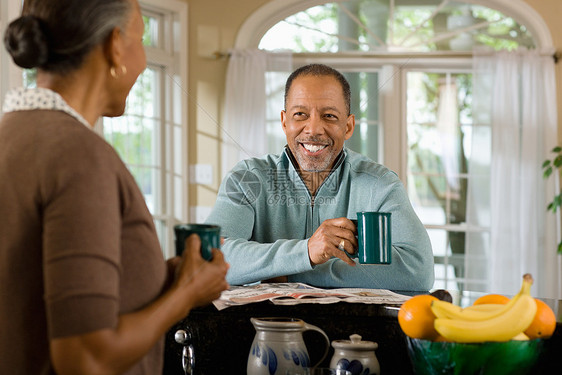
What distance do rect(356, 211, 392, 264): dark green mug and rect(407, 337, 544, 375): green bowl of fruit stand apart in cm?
45

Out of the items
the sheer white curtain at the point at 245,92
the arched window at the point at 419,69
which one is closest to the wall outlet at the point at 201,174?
the sheer white curtain at the point at 245,92

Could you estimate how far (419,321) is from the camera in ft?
3.88

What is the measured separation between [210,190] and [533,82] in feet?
7.51

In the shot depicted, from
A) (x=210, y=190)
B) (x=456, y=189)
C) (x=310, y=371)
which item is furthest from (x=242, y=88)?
(x=310, y=371)

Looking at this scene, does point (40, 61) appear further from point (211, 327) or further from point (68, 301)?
point (211, 327)

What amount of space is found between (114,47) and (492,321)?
0.72 metres

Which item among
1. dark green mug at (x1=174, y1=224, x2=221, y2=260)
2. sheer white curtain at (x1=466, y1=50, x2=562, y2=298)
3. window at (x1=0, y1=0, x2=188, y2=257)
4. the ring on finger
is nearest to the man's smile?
the ring on finger

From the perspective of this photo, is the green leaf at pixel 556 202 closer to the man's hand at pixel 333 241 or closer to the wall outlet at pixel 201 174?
the wall outlet at pixel 201 174

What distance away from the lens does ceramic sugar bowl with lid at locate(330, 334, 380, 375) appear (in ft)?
4.04

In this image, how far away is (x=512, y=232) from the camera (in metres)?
4.64

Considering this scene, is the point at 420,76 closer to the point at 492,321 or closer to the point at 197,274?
the point at 492,321

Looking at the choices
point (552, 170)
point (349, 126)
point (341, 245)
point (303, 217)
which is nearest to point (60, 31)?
point (341, 245)

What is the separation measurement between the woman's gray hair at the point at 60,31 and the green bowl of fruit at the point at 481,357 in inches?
27.8

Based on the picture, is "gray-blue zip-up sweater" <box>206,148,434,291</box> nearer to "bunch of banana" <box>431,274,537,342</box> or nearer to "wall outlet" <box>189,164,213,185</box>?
"bunch of banana" <box>431,274,537,342</box>
